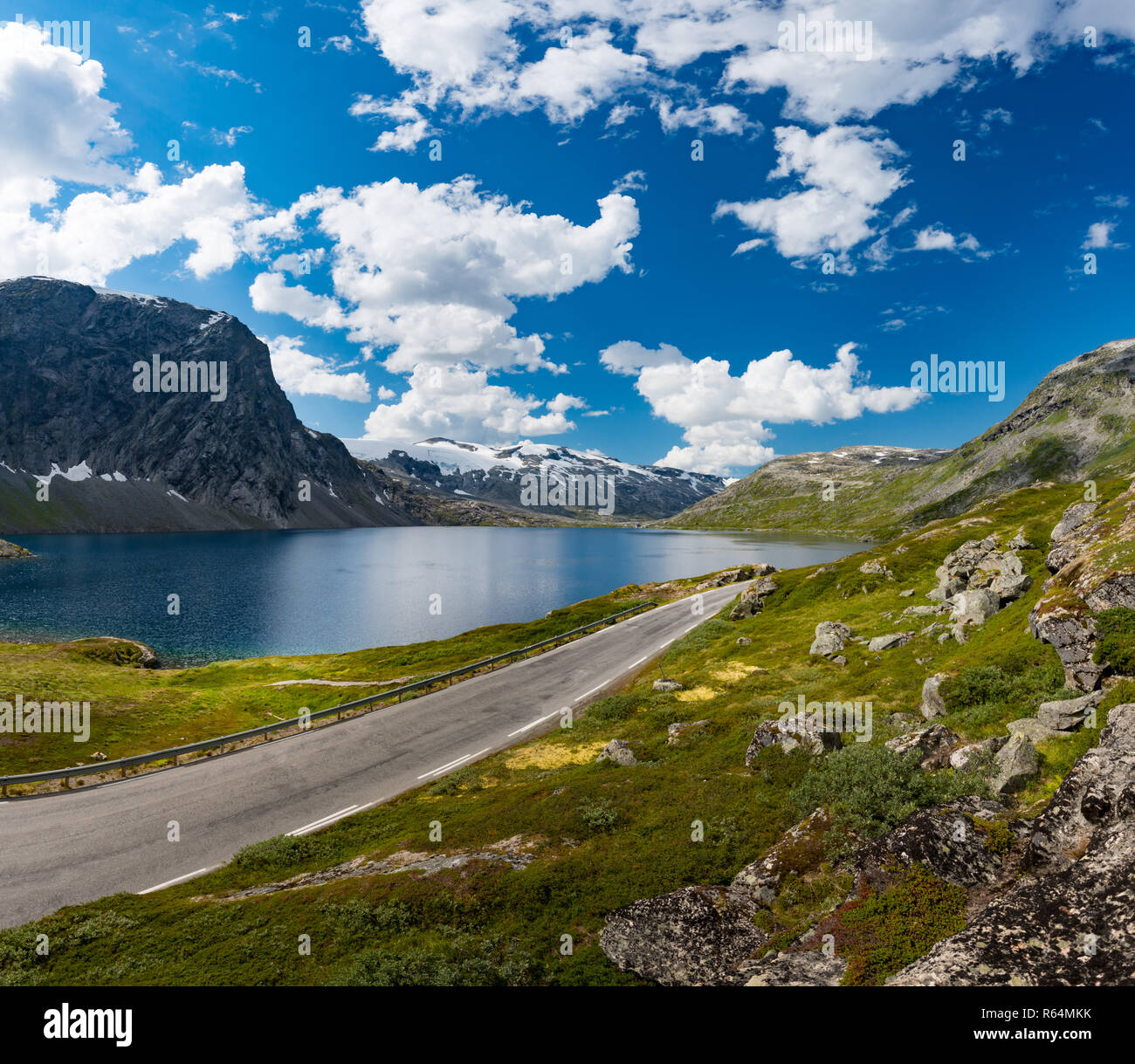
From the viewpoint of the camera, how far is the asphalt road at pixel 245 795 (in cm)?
1984

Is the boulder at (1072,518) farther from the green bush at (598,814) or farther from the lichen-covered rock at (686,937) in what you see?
the lichen-covered rock at (686,937)

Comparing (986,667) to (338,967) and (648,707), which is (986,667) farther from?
(338,967)

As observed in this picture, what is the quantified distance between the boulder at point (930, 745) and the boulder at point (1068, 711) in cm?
251

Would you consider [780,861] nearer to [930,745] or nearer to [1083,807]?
[1083,807]

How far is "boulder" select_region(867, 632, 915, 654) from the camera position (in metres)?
32.8

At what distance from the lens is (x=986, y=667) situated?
64.5 ft

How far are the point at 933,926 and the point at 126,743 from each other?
44221 mm

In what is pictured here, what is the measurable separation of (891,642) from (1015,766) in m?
22.5

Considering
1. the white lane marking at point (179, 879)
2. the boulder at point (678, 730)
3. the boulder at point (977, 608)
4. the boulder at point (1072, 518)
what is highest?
the boulder at point (1072, 518)

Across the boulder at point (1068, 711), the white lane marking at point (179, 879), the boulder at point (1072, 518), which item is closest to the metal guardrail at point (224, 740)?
the white lane marking at point (179, 879)

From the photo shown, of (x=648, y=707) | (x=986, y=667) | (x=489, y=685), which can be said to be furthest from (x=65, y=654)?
(x=986, y=667)

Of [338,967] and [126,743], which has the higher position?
[338,967]

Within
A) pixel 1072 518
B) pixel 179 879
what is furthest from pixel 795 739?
pixel 1072 518

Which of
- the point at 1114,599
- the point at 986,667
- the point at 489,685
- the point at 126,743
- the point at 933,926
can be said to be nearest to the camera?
the point at 933,926
